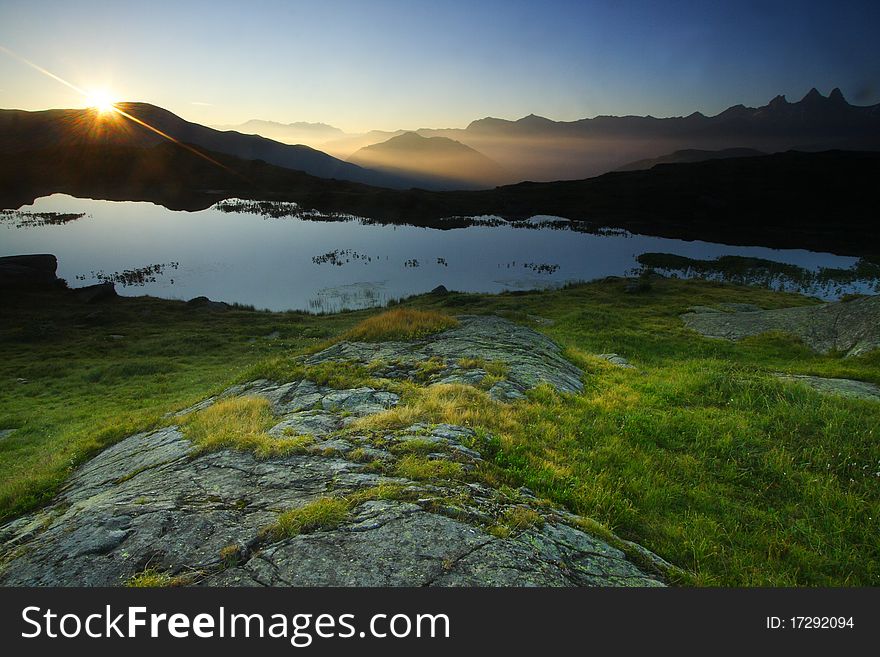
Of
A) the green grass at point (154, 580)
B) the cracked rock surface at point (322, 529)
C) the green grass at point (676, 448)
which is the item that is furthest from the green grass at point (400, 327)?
the green grass at point (154, 580)

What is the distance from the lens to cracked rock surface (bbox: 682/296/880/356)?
24047 mm

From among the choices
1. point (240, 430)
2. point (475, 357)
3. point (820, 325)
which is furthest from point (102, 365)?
point (820, 325)

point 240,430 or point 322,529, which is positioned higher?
point 322,529

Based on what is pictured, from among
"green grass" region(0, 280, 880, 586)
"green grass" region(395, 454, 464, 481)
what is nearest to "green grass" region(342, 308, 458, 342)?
"green grass" region(0, 280, 880, 586)

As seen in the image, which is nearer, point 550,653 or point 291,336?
point 550,653

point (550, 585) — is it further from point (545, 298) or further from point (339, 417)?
point (545, 298)

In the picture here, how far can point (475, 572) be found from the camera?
5.52 metres

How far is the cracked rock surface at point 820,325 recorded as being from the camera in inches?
947

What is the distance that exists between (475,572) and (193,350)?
38068 millimetres

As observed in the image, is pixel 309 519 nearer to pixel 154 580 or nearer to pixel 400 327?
pixel 154 580

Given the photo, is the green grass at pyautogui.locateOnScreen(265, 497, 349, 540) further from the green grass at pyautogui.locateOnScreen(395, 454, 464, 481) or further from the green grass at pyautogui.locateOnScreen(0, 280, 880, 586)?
the green grass at pyautogui.locateOnScreen(395, 454, 464, 481)

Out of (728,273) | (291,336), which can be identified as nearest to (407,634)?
(291,336)

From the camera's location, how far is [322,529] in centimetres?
636

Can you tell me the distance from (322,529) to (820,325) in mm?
33986
